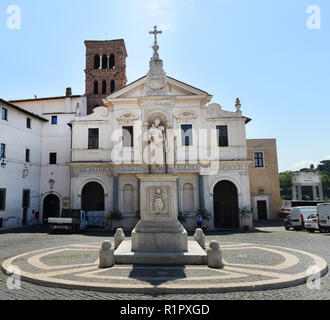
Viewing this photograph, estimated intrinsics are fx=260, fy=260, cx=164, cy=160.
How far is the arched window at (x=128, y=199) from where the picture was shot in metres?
22.5

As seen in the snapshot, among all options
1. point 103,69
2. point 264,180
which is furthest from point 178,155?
point 103,69

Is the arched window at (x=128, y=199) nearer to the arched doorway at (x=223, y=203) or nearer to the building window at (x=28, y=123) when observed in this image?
the arched doorway at (x=223, y=203)

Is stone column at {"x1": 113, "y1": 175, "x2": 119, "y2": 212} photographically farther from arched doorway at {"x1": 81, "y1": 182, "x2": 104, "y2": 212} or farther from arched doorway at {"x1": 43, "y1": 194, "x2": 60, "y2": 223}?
arched doorway at {"x1": 43, "y1": 194, "x2": 60, "y2": 223}

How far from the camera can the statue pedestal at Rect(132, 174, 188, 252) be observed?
27.2 feet

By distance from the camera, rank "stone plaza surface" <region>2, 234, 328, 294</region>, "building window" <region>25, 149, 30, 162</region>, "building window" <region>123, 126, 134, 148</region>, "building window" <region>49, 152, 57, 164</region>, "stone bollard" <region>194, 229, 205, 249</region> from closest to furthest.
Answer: "stone plaza surface" <region>2, 234, 328, 294</region> → "stone bollard" <region>194, 229, 205, 249</region> → "building window" <region>123, 126, 134, 148</region> → "building window" <region>25, 149, 30, 162</region> → "building window" <region>49, 152, 57, 164</region>

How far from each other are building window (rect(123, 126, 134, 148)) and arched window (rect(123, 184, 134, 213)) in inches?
143

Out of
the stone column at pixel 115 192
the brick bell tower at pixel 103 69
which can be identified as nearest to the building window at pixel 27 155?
the brick bell tower at pixel 103 69

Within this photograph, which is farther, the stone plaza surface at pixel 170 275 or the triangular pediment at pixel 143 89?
the triangular pediment at pixel 143 89

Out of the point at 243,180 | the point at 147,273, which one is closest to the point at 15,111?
the point at 243,180

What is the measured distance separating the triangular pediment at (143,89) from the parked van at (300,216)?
41.8 ft

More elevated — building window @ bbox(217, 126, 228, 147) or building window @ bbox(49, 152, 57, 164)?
building window @ bbox(217, 126, 228, 147)

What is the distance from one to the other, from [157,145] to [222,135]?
50.2 ft

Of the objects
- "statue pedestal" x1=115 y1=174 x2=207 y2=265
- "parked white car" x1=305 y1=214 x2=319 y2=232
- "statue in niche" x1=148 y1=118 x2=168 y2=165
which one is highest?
"statue in niche" x1=148 y1=118 x2=168 y2=165

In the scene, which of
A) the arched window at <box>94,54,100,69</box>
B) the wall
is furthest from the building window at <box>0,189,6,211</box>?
the arched window at <box>94,54,100,69</box>
